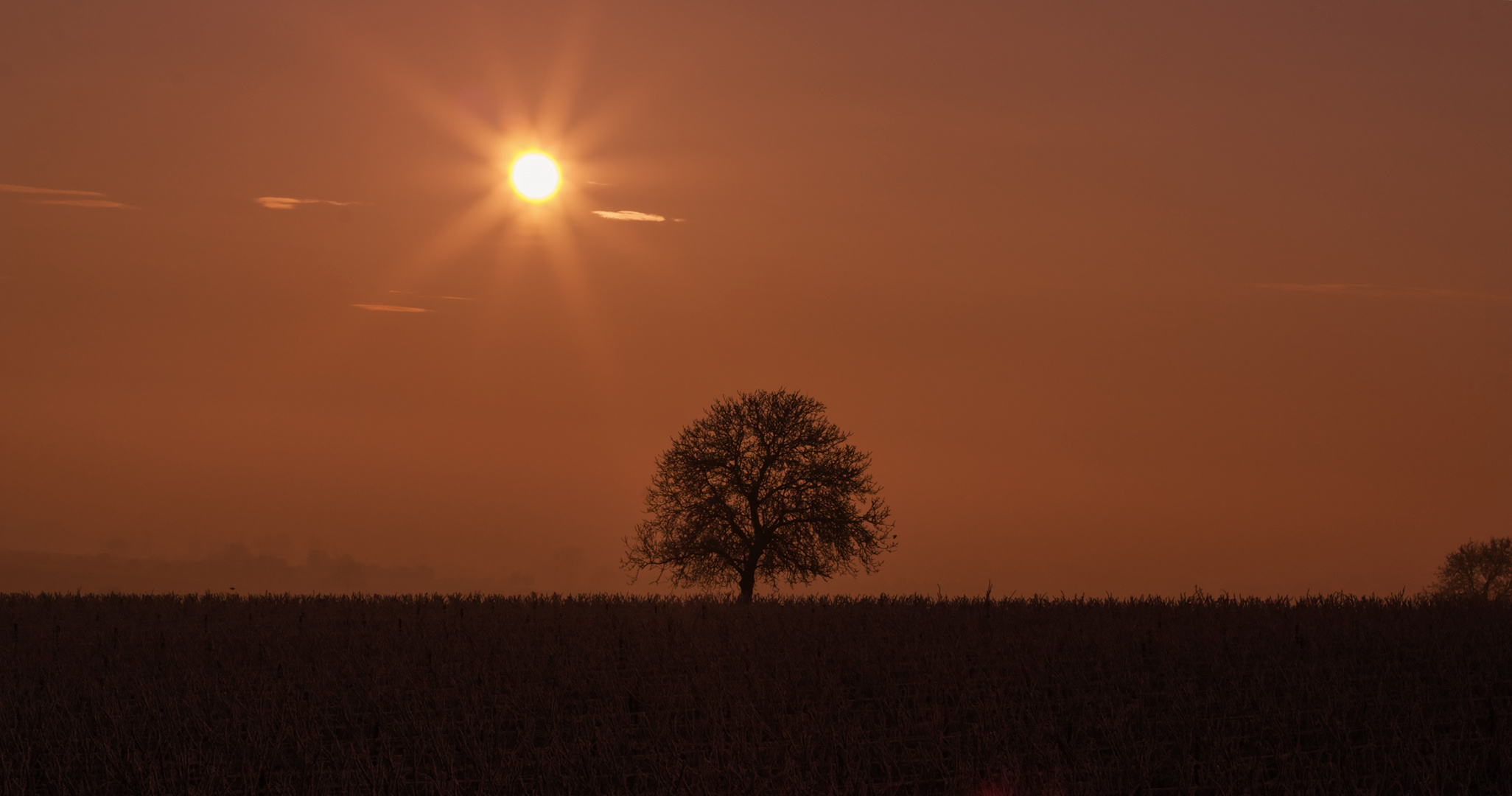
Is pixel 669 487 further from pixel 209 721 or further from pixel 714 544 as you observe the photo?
pixel 209 721

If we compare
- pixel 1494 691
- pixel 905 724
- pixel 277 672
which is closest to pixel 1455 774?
pixel 1494 691

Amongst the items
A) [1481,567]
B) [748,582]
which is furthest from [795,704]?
[1481,567]

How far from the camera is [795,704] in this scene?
50.0 feet

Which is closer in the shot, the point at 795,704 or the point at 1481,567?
the point at 795,704

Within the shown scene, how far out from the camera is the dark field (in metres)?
11.9

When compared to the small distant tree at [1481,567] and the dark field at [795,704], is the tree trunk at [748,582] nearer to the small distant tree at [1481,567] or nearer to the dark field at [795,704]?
the dark field at [795,704]

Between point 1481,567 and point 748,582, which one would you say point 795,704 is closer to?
point 748,582

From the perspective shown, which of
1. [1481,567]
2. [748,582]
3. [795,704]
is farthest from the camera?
[1481,567]

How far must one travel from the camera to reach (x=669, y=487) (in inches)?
1542

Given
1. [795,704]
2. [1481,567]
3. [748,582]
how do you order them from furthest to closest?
[1481,567]
[748,582]
[795,704]

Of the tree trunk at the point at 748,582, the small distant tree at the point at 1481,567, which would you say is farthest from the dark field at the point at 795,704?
the small distant tree at the point at 1481,567

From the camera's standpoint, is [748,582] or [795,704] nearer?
[795,704]

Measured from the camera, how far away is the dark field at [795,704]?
11938mm

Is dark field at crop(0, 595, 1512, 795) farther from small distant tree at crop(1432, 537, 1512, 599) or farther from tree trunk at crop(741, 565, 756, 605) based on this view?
small distant tree at crop(1432, 537, 1512, 599)
